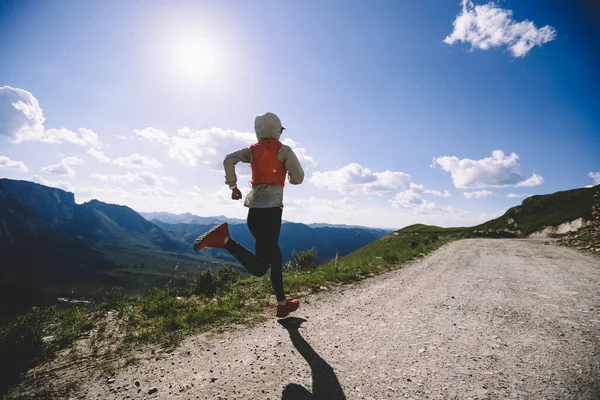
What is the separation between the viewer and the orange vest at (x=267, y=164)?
185 inches

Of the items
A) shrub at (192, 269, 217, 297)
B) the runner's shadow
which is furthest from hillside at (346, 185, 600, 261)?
the runner's shadow

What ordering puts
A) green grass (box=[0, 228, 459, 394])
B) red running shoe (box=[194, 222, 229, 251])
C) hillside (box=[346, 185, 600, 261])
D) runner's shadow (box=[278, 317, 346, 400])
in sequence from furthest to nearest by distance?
hillside (box=[346, 185, 600, 261])
red running shoe (box=[194, 222, 229, 251])
green grass (box=[0, 228, 459, 394])
runner's shadow (box=[278, 317, 346, 400])

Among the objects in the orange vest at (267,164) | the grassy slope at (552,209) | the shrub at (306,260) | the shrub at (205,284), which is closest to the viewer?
the orange vest at (267,164)

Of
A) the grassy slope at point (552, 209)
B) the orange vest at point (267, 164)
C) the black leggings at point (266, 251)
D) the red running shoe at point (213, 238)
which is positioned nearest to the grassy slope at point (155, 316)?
the black leggings at point (266, 251)

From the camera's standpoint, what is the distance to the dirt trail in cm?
245

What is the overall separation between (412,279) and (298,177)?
5980 mm

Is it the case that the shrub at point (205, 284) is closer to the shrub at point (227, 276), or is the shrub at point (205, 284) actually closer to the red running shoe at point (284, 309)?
the shrub at point (227, 276)

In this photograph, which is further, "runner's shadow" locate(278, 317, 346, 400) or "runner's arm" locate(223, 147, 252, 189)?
"runner's arm" locate(223, 147, 252, 189)

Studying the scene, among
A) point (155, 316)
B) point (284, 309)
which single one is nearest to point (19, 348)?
point (155, 316)

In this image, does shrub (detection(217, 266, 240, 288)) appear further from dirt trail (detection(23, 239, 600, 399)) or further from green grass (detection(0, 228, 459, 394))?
dirt trail (detection(23, 239, 600, 399))

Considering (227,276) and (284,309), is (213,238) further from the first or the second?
(227,276)

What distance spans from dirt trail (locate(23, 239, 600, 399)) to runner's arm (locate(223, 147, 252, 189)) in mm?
2510

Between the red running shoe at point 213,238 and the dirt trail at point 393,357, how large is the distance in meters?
1.39

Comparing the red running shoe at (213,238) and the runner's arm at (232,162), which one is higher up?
the runner's arm at (232,162)
